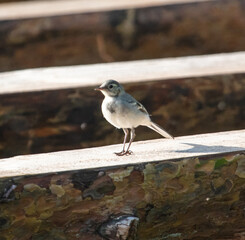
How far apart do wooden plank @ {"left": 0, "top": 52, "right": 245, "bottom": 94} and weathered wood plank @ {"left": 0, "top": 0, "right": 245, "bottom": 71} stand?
5.71 feet

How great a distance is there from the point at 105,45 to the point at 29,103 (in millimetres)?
2934

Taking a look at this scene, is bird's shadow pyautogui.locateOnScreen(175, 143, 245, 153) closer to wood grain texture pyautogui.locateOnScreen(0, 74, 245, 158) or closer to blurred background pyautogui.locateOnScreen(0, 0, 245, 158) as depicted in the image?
wood grain texture pyautogui.locateOnScreen(0, 74, 245, 158)

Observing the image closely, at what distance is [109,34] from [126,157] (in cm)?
442

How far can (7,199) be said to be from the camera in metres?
3.58

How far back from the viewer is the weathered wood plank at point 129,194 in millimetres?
3623

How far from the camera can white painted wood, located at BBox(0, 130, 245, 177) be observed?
3717mm

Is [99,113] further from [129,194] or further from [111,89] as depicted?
[129,194]

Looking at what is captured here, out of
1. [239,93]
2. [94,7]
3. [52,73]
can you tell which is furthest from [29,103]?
[94,7]

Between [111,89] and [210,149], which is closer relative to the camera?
[210,149]

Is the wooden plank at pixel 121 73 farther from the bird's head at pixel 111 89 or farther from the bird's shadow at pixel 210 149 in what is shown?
the bird's shadow at pixel 210 149

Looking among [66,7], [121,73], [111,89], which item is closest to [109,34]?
[66,7]

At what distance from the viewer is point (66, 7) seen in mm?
8750

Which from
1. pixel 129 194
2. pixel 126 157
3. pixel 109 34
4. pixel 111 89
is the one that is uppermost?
pixel 109 34

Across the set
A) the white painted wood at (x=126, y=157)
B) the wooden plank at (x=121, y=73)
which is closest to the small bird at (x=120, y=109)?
the white painted wood at (x=126, y=157)
